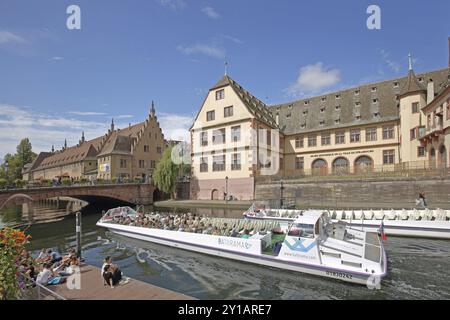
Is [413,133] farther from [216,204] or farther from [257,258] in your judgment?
[257,258]

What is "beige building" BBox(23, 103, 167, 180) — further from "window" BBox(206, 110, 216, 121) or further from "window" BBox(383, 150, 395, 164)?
"window" BBox(383, 150, 395, 164)

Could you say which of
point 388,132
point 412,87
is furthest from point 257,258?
point 412,87

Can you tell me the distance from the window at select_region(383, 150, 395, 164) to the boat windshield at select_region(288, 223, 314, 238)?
113ft

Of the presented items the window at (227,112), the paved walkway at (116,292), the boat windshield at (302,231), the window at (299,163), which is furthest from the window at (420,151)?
the paved walkway at (116,292)

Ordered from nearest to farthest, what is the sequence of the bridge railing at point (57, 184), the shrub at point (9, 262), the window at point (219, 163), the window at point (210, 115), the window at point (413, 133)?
1. the shrub at point (9, 262)
2. the bridge railing at point (57, 184)
3. the window at point (413, 133)
4. the window at point (219, 163)
5. the window at point (210, 115)

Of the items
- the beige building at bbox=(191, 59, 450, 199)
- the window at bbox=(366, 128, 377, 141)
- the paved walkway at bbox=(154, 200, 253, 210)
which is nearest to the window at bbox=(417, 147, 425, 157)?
the beige building at bbox=(191, 59, 450, 199)

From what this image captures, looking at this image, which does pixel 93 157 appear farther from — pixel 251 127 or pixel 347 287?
pixel 347 287

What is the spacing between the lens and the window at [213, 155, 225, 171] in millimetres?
41938

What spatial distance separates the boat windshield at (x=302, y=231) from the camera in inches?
483

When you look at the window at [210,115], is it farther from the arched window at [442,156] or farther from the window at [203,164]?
the arched window at [442,156]

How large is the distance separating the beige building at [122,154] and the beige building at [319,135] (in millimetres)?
15190

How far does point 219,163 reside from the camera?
4222cm

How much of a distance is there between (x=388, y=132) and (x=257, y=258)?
35.8 m

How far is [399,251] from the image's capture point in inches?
587
